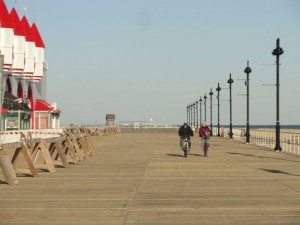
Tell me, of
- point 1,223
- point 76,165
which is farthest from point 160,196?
point 76,165

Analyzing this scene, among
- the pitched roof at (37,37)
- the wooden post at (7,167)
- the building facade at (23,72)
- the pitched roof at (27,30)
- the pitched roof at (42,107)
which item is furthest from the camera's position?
the pitched roof at (42,107)

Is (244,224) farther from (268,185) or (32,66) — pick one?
(32,66)

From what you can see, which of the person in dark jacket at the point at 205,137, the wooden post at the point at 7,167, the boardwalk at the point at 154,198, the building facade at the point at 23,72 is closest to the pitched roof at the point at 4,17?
the building facade at the point at 23,72

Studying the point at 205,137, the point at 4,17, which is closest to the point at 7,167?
the point at 205,137

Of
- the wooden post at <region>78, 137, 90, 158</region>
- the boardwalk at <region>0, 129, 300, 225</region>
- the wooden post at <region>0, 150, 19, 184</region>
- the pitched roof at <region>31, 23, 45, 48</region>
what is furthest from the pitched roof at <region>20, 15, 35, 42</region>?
the wooden post at <region>0, 150, 19, 184</region>

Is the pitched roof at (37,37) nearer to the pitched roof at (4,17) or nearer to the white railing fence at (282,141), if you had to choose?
the pitched roof at (4,17)

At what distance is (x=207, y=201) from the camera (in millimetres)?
11828

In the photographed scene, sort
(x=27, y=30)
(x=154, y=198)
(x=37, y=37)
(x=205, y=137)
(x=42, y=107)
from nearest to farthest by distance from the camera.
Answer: (x=154, y=198) < (x=205, y=137) < (x=27, y=30) < (x=37, y=37) < (x=42, y=107)

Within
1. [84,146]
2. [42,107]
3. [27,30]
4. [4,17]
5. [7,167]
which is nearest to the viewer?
[7,167]

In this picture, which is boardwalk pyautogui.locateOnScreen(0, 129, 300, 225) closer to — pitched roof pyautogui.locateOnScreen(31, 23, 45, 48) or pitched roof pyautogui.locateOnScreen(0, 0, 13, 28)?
pitched roof pyautogui.locateOnScreen(0, 0, 13, 28)

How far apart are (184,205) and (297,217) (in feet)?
7.84

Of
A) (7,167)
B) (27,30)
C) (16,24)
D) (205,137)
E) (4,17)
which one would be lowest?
(7,167)

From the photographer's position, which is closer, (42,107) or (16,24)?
(16,24)

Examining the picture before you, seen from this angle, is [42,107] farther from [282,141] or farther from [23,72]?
[282,141]
